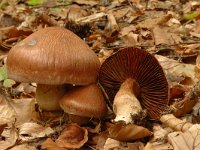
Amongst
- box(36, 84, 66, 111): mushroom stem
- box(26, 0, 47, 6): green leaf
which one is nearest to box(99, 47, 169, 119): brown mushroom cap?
box(36, 84, 66, 111): mushroom stem

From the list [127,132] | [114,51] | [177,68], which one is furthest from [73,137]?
[114,51]

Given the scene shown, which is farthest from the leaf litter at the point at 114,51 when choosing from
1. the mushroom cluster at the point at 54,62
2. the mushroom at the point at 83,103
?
the mushroom cluster at the point at 54,62

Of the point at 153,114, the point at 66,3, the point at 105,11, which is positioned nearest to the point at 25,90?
the point at 153,114

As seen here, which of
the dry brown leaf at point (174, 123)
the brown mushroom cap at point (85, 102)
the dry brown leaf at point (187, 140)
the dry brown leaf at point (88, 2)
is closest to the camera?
the dry brown leaf at point (187, 140)

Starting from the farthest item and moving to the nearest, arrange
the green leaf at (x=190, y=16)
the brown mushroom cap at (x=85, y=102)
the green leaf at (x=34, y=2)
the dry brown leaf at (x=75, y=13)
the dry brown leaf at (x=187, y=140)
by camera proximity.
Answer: the green leaf at (x=34, y=2), the dry brown leaf at (x=75, y=13), the green leaf at (x=190, y=16), the brown mushroom cap at (x=85, y=102), the dry brown leaf at (x=187, y=140)

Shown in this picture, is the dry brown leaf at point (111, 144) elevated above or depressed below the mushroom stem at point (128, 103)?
below

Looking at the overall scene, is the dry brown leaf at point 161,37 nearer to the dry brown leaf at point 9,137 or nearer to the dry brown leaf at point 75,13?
the dry brown leaf at point 75,13
